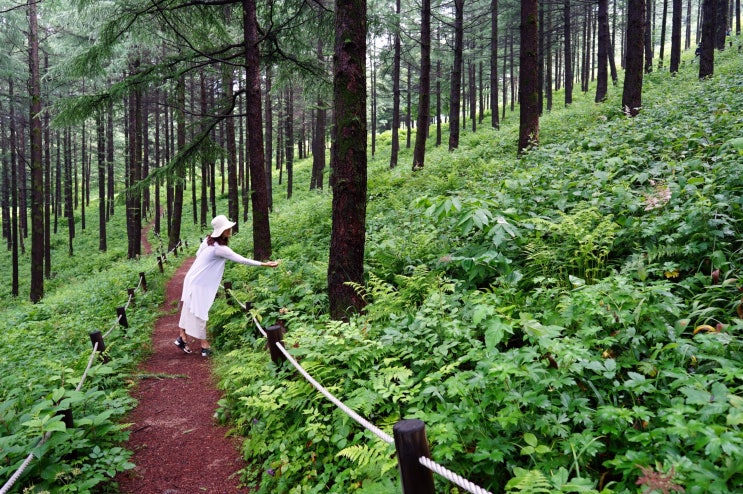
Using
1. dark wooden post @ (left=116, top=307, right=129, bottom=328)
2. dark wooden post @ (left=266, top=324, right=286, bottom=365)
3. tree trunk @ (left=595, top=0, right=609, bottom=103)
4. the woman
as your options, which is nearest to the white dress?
the woman

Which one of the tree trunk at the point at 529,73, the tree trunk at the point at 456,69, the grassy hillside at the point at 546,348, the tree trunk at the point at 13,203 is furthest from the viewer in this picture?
the tree trunk at the point at 13,203

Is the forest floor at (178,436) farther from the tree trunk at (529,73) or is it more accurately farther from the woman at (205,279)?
the tree trunk at (529,73)

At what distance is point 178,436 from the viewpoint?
4.84 meters

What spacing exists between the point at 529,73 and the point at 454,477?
10.7m

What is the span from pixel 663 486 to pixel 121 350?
25.6 feet

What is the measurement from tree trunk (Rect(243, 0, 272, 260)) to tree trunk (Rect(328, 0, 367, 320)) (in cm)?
502

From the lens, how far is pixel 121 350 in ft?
23.5

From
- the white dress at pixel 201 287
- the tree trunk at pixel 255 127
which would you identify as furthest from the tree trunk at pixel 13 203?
the white dress at pixel 201 287

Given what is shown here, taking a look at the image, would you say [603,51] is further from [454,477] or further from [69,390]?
[69,390]

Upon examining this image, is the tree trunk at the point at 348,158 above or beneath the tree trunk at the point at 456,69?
beneath

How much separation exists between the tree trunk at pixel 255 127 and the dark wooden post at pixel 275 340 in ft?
18.6

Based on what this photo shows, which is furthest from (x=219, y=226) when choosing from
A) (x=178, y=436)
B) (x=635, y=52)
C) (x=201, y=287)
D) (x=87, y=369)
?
(x=635, y=52)

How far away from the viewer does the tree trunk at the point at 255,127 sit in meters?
9.78

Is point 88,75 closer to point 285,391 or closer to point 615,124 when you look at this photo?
point 285,391
